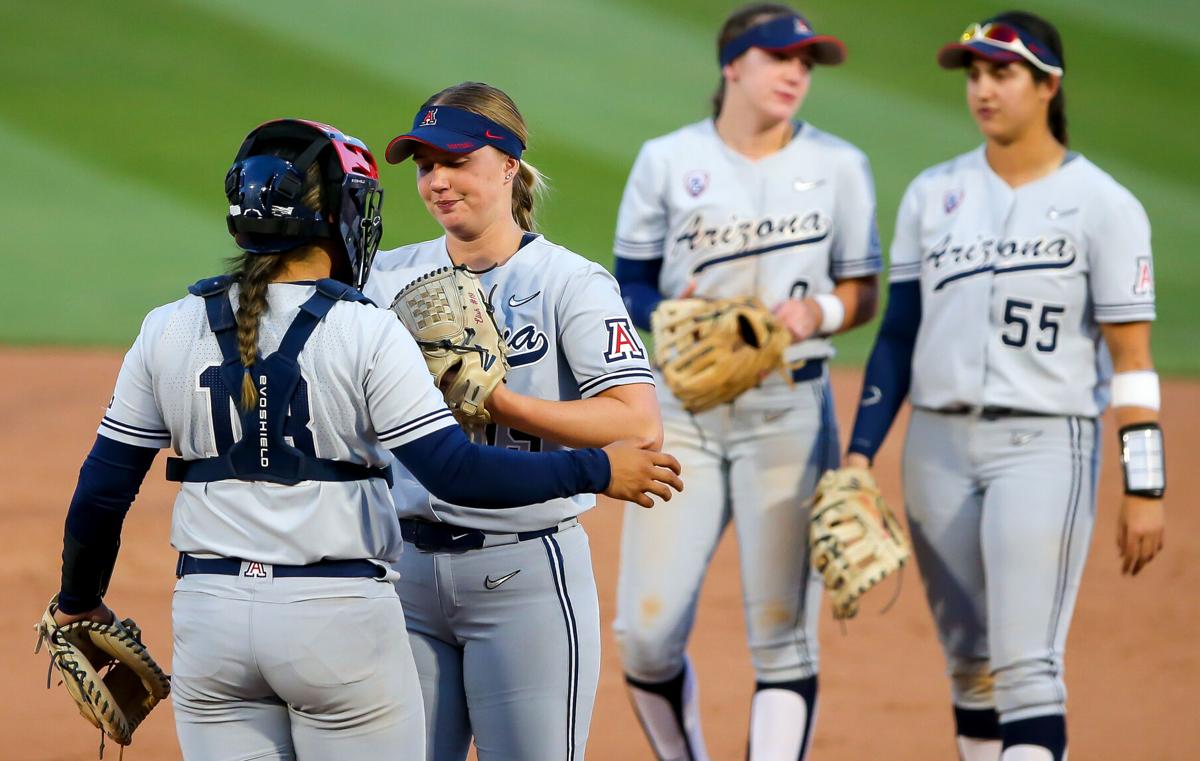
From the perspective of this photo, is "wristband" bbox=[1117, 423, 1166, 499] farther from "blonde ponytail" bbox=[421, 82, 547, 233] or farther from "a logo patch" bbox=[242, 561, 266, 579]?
"a logo patch" bbox=[242, 561, 266, 579]

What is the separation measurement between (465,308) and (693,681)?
2.05m

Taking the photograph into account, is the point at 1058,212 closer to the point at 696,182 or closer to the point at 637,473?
the point at 696,182

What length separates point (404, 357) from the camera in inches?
96.3

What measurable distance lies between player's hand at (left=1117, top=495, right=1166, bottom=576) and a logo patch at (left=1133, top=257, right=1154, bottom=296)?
1.72ft

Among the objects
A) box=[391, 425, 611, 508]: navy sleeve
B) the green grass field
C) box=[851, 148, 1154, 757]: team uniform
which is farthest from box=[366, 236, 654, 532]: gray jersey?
the green grass field

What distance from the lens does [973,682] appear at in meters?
4.11

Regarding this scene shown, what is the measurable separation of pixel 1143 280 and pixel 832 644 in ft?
8.81

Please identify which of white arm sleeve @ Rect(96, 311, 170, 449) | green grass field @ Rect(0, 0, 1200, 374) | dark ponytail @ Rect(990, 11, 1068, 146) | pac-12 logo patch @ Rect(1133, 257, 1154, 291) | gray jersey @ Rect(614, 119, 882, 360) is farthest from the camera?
green grass field @ Rect(0, 0, 1200, 374)

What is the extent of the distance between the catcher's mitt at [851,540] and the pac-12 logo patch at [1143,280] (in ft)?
2.79

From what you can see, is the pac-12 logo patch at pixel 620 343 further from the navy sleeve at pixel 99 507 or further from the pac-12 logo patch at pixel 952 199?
the pac-12 logo patch at pixel 952 199

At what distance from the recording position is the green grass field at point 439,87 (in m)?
12.8

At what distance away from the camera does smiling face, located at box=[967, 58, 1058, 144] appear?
4.11 m

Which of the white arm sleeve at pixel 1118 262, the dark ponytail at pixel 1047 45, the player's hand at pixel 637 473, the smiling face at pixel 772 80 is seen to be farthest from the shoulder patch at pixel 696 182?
the player's hand at pixel 637 473

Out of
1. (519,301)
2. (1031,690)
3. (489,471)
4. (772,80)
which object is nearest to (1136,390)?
(1031,690)
